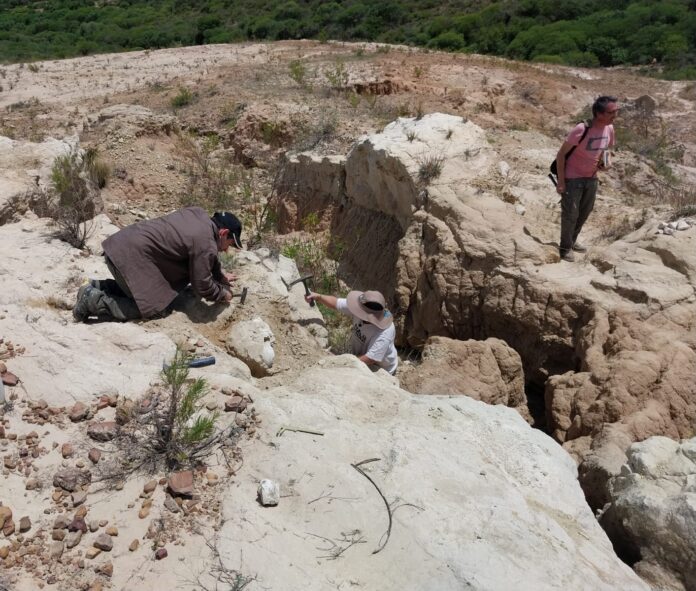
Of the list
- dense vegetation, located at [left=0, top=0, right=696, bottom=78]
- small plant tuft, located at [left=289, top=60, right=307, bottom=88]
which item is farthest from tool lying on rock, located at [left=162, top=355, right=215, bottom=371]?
dense vegetation, located at [left=0, top=0, right=696, bottom=78]

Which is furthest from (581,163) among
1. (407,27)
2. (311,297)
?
(407,27)

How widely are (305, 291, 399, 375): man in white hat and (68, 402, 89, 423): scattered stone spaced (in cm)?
193

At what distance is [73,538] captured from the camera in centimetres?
238

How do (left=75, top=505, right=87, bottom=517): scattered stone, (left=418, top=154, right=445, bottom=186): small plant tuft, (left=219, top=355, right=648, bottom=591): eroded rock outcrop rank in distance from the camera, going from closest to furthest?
(left=219, top=355, right=648, bottom=591): eroded rock outcrop, (left=75, top=505, right=87, bottom=517): scattered stone, (left=418, top=154, right=445, bottom=186): small plant tuft

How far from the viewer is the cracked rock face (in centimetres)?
423

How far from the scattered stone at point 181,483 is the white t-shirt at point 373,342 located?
1.82 metres

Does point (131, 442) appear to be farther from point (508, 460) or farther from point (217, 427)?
point (508, 460)

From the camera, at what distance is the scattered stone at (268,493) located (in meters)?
2.61

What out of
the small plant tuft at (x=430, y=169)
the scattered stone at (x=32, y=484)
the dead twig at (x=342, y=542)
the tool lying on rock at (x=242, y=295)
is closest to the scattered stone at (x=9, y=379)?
the scattered stone at (x=32, y=484)

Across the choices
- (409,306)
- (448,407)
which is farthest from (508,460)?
(409,306)

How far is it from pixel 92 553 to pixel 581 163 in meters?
4.91

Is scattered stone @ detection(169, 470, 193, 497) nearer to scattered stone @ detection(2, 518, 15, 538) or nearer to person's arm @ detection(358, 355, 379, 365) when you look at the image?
scattered stone @ detection(2, 518, 15, 538)

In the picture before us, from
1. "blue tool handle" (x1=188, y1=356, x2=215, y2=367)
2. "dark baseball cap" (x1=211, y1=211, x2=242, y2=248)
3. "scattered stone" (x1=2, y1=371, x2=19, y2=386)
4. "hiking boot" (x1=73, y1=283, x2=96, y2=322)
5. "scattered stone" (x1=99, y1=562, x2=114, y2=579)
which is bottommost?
"scattered stone" (x1=99, y1=562, x2=114, y2=579)

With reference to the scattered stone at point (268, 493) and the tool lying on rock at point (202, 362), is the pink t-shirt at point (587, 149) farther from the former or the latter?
the scattered stone at point (268, 493)
